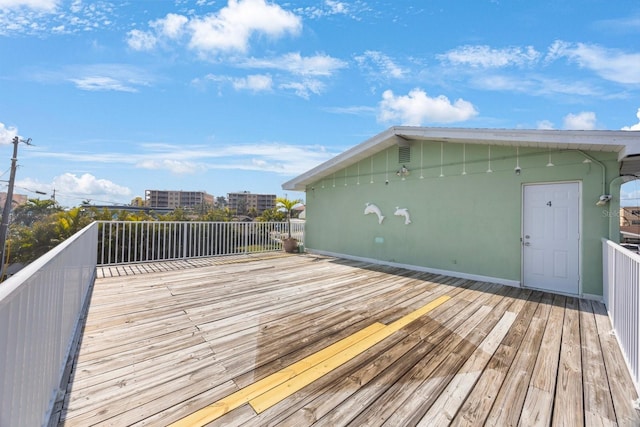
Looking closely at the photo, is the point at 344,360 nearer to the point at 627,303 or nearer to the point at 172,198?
the point at 627,303

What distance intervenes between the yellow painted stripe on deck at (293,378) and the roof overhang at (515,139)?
4.07 metres

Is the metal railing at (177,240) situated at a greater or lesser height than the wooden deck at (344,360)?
greater

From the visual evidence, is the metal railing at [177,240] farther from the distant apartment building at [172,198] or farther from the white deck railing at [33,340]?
the distant apartment building at [172,198]

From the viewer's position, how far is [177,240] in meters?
7.41

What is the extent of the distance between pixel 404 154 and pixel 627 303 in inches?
203

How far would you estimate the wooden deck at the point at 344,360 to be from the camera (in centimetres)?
180

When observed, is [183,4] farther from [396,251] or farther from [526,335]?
[526,335]

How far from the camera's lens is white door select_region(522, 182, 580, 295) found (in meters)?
4.66

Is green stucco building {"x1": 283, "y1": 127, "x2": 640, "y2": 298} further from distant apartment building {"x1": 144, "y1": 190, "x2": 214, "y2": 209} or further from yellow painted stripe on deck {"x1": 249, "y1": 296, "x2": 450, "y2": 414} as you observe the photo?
distant apartment building {"x1": 144, "y1": 190, "x2": 214, "y2": 209}

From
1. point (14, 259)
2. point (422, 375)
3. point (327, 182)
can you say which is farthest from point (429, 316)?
point (14, 259)

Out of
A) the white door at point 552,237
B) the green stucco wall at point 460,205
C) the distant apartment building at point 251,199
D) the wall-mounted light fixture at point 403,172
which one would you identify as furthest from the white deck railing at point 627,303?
the distant apartment building at point 251,199

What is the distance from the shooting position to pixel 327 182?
30.0 feet

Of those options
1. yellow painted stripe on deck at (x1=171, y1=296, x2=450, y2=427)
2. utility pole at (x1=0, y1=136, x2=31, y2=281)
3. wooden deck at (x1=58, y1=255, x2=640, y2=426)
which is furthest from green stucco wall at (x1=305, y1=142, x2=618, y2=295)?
utility pole at (x1=0, y1=136, x2=31, y2=281)

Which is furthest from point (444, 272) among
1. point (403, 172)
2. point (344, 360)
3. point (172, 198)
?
point (172, 198)
